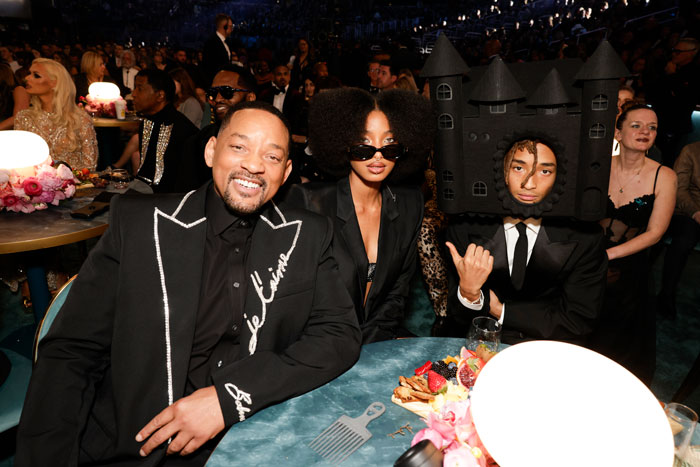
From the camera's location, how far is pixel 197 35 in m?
24.9

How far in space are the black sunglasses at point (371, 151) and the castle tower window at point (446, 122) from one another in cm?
68

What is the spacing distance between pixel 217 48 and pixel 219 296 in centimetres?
629

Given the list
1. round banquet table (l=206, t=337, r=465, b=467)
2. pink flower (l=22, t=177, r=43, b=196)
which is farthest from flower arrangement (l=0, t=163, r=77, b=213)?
round banquet table (l=206, t=337, r=465, b=467)

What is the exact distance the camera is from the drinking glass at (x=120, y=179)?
3.53 meters

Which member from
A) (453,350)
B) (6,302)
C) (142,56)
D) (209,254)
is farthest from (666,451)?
(142,56)

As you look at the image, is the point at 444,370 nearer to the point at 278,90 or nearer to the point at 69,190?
the point at 69,190

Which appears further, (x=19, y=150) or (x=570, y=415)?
(x=19, y=150)

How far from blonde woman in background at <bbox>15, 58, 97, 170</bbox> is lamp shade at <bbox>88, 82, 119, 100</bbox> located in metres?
2.01

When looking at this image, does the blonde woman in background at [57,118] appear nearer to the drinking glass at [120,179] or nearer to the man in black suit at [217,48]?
the drinking glass at [120,179]

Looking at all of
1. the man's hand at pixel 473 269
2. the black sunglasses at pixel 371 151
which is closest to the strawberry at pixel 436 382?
the man's hand at pixel 473 269

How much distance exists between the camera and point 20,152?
2.84 m

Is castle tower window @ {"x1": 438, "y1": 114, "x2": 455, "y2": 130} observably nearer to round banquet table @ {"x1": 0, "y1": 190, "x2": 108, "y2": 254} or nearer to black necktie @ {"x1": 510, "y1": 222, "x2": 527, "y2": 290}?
black necktie @ {"x1": 510, "y1": 222, "x2": 527, "y2": 290}

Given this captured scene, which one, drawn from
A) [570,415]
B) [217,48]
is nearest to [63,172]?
[570,415]

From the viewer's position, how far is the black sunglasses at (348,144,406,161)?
2.36 metres
